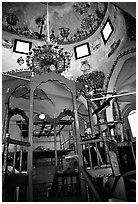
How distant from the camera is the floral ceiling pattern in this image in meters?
11.3

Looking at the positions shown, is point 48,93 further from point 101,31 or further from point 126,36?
point 126,36

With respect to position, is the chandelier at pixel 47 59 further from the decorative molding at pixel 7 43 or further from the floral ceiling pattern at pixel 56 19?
the floral ceiling pattern at pixel 56 19

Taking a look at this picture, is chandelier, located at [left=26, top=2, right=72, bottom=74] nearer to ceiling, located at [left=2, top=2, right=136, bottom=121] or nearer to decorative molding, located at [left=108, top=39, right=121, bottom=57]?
ceiling, located at [left=2, top=2, right=136, bottom=121]

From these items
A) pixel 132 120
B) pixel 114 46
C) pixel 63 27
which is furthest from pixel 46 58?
pixel 132 120

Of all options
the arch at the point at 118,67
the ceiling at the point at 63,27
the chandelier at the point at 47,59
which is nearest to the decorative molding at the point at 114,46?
the ceiling at the point at 63,27

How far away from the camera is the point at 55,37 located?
12.8m

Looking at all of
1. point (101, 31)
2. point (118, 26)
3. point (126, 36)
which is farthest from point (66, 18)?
point (126, 36)

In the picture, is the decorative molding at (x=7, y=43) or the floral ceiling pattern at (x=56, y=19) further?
the decorative molding at (x=7, y=43)

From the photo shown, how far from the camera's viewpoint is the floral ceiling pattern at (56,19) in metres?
11.3

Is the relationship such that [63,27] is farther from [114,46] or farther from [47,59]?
[47,59]

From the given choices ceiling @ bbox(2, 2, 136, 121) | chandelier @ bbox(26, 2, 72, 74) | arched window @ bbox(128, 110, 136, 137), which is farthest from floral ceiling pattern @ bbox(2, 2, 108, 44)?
arched window @ bbox(128, 110, 136, 137)

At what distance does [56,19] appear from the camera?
40.5 ft

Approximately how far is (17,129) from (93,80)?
750cm

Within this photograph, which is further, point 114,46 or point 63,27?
point 63,27
